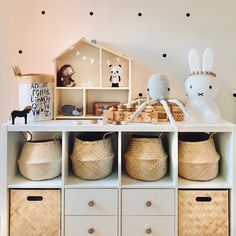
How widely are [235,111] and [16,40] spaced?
126 centimetres

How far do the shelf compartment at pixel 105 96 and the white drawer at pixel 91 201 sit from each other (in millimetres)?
489

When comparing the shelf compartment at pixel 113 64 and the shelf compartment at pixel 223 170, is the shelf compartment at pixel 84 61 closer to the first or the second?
the shelf compartment at pixel 113 64

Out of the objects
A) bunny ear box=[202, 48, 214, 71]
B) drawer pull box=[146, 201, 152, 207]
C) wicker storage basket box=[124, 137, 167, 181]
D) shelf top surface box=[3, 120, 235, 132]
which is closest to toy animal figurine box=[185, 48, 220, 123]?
bunny ear box=[202, 48, 214, 71]

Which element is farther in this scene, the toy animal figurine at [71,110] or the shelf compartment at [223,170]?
the toy animal figurine at [71,110]

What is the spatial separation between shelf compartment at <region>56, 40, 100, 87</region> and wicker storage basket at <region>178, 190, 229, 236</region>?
756 mm

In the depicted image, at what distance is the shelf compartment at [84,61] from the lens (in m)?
1.69

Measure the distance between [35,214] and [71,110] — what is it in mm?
538

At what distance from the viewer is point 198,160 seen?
1.44 meters

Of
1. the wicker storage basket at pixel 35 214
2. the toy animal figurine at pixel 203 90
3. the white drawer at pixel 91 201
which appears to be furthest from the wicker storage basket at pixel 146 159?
the wicker storage basket at pixel 35 214

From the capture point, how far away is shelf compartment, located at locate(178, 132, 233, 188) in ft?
4.69

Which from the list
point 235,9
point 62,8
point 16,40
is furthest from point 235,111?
point 16,40

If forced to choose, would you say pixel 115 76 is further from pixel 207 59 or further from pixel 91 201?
pixel 91 201

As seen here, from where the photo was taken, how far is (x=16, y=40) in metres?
1.74

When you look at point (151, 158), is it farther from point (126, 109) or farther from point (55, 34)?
point (55, 34)
